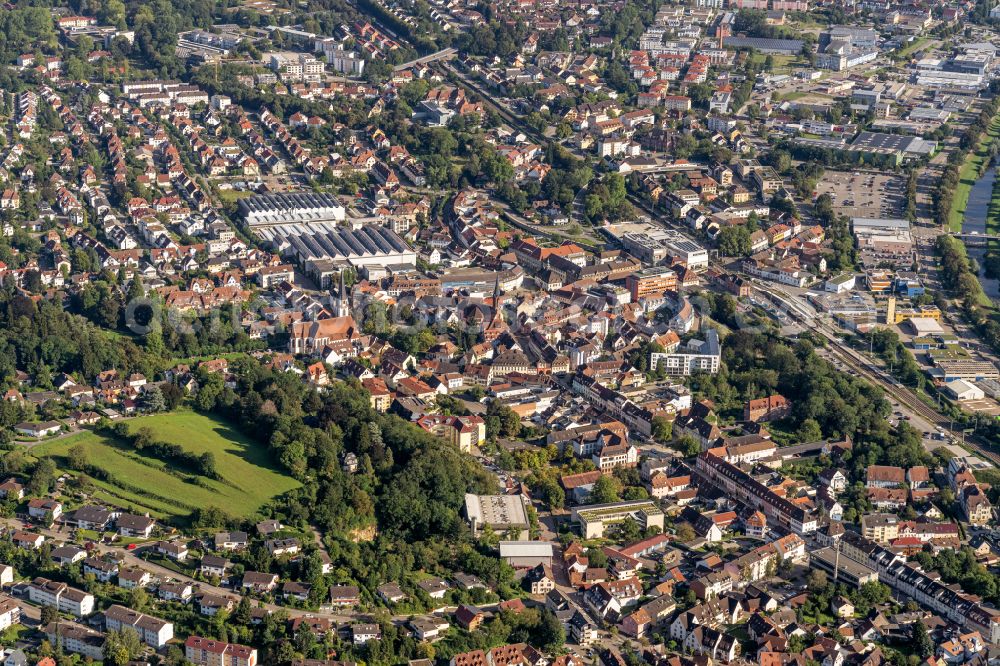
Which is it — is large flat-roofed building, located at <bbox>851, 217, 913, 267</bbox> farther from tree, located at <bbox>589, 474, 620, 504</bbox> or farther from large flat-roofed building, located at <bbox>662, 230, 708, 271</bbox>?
tree, located at <bbox>589, 474, 620, 504</bbox>

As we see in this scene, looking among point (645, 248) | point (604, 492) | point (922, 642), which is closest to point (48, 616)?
point (604, 492)

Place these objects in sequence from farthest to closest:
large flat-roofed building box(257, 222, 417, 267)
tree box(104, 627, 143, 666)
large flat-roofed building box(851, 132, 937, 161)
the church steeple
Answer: large flat-roofed building box(851, 132, 937, 161) < large flat-roofed building box(257, 222, 417, 267) < the church steeple < tree box(104, 627, 143, 666)

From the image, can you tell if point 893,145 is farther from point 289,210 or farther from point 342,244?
point 289,210

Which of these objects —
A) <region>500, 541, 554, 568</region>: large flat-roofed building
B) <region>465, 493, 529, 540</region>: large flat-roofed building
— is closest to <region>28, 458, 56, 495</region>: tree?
<region>465, 493, 529, 540</region>: large flat-roofed building

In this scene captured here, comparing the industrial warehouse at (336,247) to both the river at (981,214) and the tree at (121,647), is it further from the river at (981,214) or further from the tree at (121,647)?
the tree at (121,647)

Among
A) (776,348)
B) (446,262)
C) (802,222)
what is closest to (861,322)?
(776,348)

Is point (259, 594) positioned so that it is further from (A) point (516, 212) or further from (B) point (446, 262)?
(A) point (516, 212)
